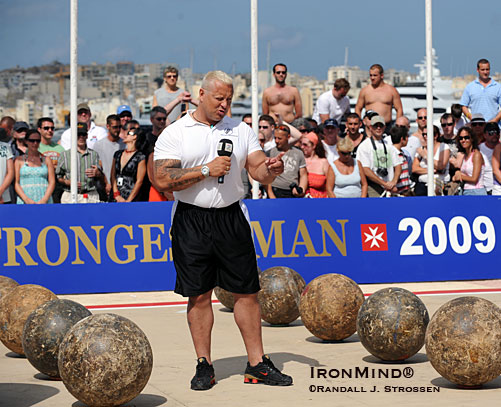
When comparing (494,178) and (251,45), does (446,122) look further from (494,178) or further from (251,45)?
(251,45)

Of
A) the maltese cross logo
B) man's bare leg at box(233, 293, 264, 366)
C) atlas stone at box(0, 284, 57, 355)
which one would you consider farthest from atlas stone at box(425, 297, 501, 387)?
the maltese cross logo

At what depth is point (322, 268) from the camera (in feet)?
45.8

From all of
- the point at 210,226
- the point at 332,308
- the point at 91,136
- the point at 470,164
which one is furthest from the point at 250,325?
the point at 91,136

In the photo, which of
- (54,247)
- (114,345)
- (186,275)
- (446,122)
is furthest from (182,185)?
(446,122)

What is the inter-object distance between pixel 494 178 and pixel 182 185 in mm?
9610

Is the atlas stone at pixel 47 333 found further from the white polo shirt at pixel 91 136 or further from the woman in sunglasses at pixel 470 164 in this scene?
the woman in sunglasses at pixel 470 164

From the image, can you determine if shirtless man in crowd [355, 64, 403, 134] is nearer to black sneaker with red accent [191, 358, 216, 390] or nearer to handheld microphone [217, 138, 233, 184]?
handheld microphone [217, 138, 233, 184]

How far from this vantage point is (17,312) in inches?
357

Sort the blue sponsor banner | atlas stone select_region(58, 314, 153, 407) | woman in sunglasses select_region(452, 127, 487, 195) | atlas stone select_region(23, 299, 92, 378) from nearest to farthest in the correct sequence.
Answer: atlas stone select_region(58, 314, 153, 407)
atlas stone select_region(23, 299, 92, 378)
the blue sponsor banner
woman in sunglasses select_region(452, 127, 487, 195)

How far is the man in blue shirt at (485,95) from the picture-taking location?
17.7m

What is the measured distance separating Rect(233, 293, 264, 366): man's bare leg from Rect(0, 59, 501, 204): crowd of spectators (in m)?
6.21

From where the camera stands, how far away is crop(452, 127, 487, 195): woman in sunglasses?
15.4 metres

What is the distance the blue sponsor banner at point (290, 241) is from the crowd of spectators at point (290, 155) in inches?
29.5

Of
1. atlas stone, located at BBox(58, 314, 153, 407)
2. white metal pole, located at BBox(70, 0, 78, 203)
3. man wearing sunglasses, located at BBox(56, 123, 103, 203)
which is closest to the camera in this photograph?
atlas stone, located at BBox(58, 314, 153, 407)
